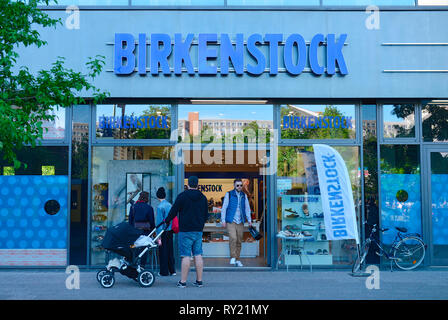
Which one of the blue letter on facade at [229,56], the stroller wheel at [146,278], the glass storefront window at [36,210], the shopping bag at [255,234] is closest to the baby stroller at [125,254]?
the stroller wheel at [146,278]

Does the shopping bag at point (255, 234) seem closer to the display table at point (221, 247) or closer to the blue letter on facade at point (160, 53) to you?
the display table at point (221, 247)

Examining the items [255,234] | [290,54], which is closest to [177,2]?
[290,54]

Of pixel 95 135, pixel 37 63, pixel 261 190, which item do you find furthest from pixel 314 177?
pixel 37 63

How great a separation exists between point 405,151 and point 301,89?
2682 millimetres

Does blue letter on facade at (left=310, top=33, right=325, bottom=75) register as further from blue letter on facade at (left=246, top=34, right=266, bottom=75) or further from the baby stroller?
the baby stroller

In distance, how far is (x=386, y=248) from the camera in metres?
10.7

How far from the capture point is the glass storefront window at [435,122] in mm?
10898

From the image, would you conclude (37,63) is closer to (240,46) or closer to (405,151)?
(240,46)

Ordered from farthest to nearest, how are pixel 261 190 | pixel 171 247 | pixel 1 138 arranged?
pixel 261 190 < pixel 171 247 < pixel 1 138

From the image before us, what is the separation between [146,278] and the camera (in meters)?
8.69

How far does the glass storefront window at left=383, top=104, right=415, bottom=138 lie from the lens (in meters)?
10.8

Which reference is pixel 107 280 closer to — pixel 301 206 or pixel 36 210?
pixel 36 210

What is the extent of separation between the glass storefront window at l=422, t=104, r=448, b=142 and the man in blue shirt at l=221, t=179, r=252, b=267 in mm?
4255

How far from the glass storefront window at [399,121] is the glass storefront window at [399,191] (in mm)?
287
